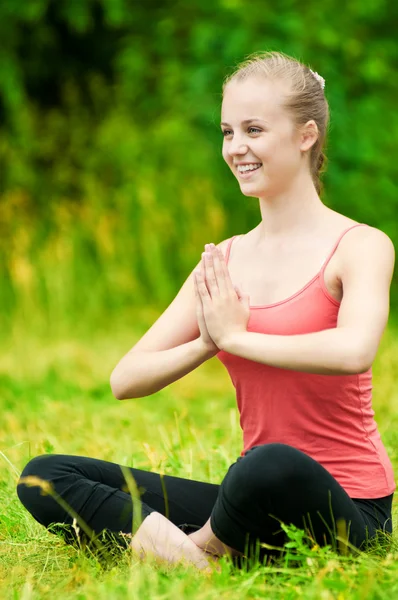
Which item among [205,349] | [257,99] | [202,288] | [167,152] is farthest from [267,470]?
[167,152]

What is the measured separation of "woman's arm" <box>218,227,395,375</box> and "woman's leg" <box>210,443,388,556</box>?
0.21 m

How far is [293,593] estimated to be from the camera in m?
2.14

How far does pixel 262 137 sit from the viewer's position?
247 cm

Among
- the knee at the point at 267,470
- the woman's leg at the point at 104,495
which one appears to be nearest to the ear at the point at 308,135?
the knee at the point at 267,470

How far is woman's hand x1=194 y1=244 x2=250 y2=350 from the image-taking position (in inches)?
93.8

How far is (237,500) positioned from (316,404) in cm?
33

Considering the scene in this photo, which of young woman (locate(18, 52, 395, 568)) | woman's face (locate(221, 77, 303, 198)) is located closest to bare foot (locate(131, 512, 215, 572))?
young woman (locate(18, 52, 395, 568))

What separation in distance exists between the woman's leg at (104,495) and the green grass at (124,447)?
0.36 feet

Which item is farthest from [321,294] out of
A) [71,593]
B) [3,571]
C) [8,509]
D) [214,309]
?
[8,509]

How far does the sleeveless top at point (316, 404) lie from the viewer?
2.41 metres

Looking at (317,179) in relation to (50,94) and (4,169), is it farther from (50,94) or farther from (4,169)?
(50,94)

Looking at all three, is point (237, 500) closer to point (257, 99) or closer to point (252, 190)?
point (252, 190)

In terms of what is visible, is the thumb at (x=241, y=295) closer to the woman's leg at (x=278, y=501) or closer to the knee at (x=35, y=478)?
the woman's leg at (x=278, y=501)

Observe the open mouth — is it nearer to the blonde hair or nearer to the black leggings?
the blonde hair
